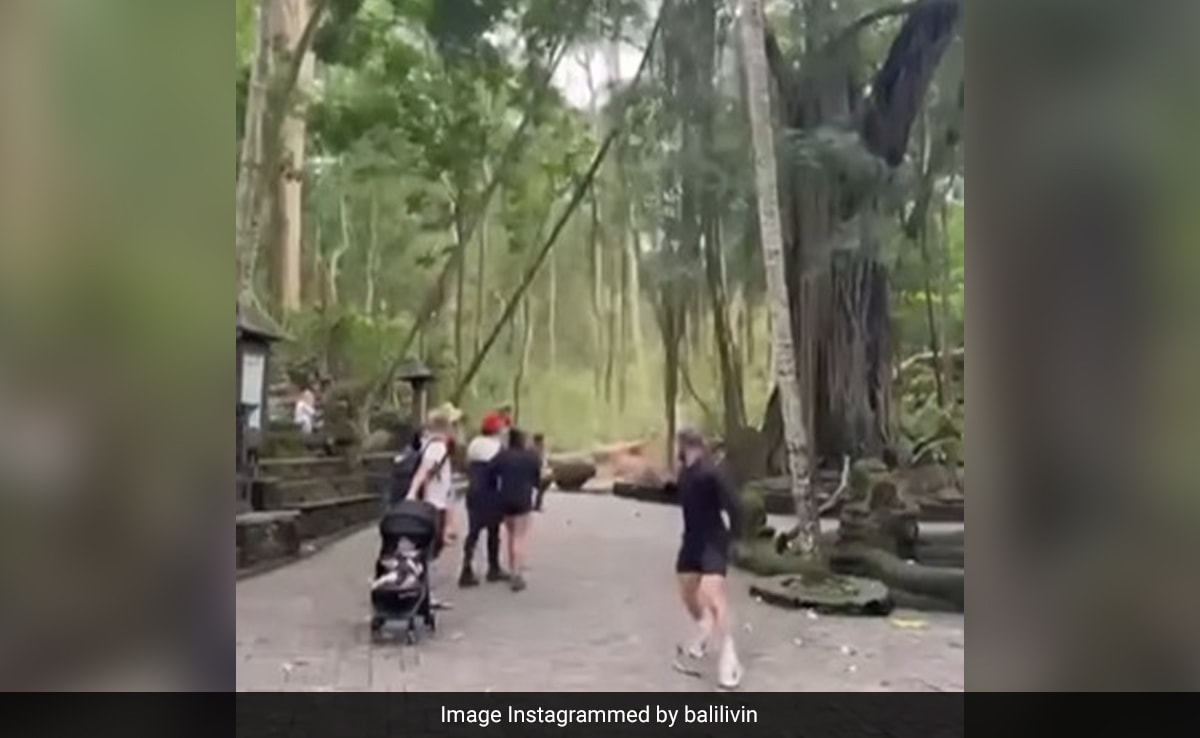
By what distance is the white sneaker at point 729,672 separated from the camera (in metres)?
1.92

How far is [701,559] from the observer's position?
6.90 ft

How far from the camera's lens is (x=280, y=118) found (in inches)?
84.7

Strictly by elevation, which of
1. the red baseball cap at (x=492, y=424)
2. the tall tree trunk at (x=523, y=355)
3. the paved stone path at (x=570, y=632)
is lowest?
the paved stone path at (x=570, y=632)

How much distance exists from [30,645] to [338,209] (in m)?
1.06

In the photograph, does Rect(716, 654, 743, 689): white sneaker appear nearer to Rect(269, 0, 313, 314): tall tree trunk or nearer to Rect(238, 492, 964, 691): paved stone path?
Rect(238, 492, 964, 691): paved stone path

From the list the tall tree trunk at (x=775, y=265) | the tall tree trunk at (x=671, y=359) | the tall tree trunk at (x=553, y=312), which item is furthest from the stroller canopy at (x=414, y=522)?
the tall tree trunk at (x=775, y=265)

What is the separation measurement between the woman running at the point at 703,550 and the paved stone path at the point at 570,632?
0.10ft

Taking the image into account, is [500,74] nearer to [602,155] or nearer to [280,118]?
[602,155]

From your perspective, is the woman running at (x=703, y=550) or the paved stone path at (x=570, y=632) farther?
the woman running at (x=703, y=550)

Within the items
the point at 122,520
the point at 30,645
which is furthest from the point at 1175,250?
the point at 30,645

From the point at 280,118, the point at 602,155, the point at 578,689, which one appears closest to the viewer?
the point at 578,689

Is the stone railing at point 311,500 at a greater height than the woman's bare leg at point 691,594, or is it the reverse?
the stone railing at point 311,500

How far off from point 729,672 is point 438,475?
2.16 feet
